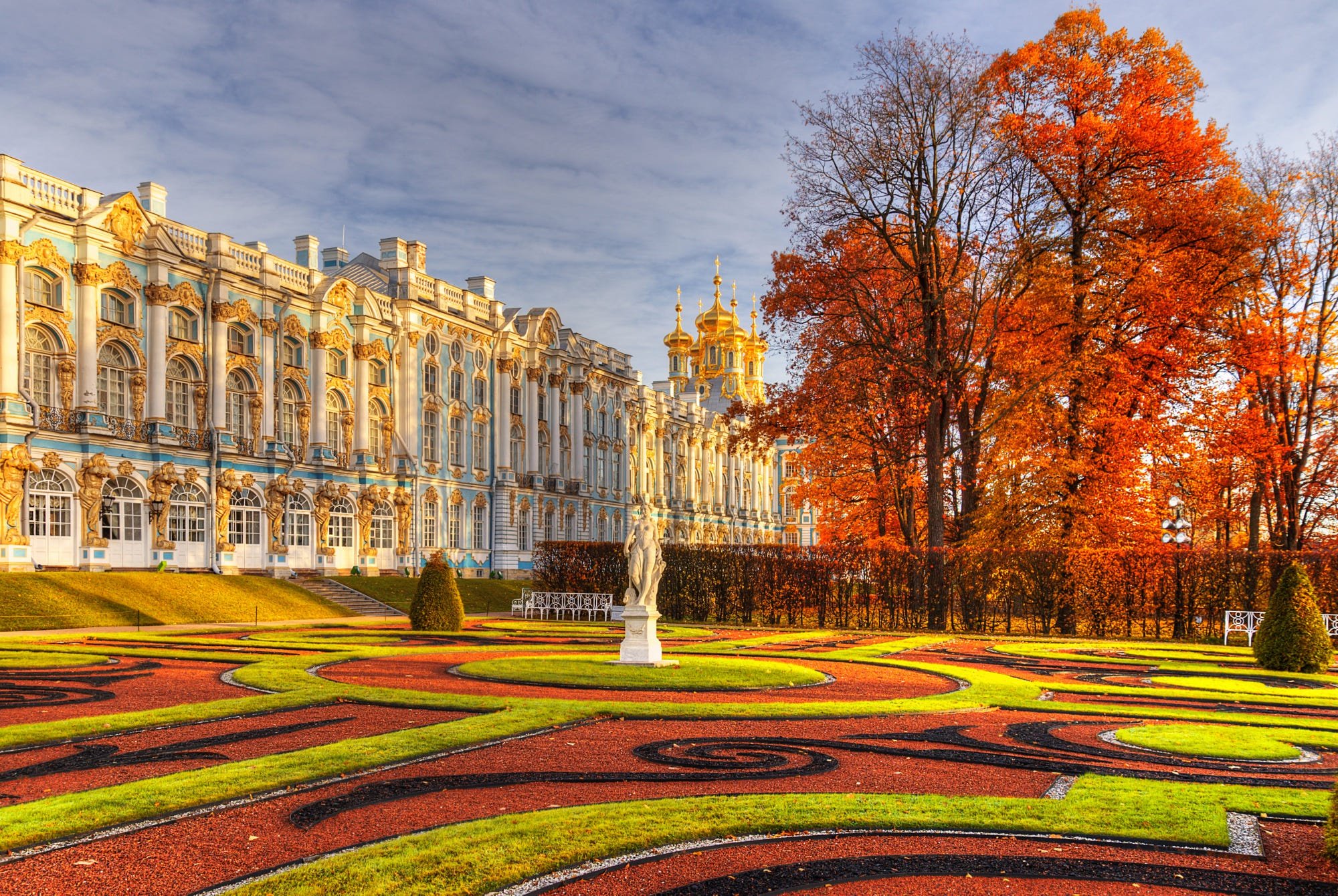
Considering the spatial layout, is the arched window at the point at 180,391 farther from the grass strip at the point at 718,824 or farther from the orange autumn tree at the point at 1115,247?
the grass strip at the point at 718,824

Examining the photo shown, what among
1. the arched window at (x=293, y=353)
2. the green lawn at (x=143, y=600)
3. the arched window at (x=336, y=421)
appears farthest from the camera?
the arched window at (x=336, y=421)

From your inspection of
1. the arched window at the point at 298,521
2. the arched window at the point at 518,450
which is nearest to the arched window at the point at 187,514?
the arched window at the point at 298,521

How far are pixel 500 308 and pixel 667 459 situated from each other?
93.3ft

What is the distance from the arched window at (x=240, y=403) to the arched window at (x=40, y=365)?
6.80 metres

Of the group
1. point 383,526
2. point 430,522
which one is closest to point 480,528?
point 430,522

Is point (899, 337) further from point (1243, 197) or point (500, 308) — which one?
point (500, 308)

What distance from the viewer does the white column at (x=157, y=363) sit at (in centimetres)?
3450

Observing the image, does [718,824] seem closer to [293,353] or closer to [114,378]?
[114,378]

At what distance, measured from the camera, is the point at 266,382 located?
39.2 m

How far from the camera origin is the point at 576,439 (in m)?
60.3

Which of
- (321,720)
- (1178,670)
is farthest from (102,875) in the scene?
(1178,670)

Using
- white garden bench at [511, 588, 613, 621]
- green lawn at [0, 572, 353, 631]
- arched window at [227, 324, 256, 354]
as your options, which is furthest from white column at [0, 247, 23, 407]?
white garden bench at [511, 588, 613, 621]

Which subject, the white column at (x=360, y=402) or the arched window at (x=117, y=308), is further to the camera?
the white column at (x=360, y=402)

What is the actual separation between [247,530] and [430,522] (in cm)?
1083
